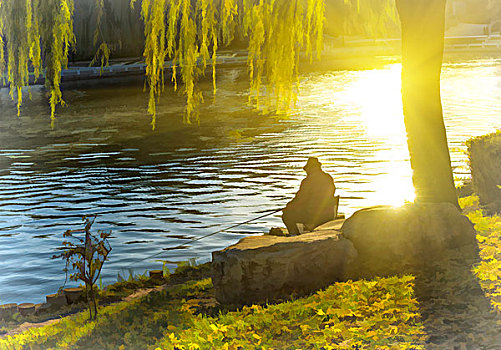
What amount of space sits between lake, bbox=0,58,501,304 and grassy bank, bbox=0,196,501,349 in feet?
15.3

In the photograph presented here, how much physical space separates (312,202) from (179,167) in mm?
17257

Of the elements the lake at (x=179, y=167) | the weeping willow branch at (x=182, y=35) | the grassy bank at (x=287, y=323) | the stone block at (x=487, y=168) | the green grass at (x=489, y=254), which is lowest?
the lake at (x=179, y=167)

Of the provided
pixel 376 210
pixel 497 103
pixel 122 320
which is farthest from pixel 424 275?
pixel 497 103

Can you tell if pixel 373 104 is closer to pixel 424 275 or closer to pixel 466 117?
pixel 466 117

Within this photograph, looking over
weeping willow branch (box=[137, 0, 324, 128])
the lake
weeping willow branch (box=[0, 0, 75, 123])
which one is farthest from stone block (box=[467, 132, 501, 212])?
weeping willow branch (box=[0, 0, 75, 123])

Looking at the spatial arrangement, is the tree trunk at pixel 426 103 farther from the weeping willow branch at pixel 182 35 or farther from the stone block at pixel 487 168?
the weeping willow branch at pixel 182 35

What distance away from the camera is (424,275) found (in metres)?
7.16

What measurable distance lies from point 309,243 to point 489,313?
232cm

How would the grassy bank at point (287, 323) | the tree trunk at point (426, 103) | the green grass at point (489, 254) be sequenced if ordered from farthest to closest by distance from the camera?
the tree trunk at point (426, 103) < the green grass at point (489, 254) < the grassy bank at point (287, 323)

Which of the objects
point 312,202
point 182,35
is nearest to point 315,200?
point 312,202

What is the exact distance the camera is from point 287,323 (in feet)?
20.7

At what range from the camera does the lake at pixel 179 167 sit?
15.7m

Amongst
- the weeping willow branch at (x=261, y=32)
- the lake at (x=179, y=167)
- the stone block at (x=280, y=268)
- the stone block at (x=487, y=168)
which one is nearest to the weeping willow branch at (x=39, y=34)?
the weeping willow branch at (x=261, y=32)

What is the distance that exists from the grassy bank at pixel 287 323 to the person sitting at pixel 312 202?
2.48 metres
